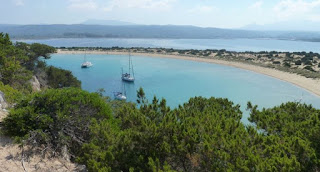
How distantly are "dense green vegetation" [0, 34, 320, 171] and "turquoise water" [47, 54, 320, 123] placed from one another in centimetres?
1971

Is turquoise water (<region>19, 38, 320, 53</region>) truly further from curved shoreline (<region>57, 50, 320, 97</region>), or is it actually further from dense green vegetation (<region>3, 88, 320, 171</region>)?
dense green vegetation (<region>3, 88, 320, 171</region>)

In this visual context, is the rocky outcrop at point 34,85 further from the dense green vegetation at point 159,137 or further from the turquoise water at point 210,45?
the turquoise water at point 210,45

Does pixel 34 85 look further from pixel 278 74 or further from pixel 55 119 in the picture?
pixel 278 74

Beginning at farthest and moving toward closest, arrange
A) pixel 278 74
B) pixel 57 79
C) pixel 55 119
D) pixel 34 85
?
pixel 278 74, pixel 57 79, pixel 34 85, pixel 55 119

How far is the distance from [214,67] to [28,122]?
5189 cm

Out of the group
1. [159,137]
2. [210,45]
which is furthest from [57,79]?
[210,45]

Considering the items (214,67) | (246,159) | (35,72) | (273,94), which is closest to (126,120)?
(246,159)

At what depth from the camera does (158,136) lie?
270 inches

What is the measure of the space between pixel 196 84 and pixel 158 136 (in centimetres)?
3501

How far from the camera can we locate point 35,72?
2881 centimetres

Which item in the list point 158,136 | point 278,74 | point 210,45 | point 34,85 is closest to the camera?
point 158,136

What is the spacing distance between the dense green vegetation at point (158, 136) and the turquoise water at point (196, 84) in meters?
19.7

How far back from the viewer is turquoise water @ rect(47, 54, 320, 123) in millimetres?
32684

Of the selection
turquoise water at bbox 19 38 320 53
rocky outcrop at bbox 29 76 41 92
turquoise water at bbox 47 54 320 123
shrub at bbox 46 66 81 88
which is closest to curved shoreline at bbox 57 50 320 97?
turquoise water at bbox 47 54 320 123
